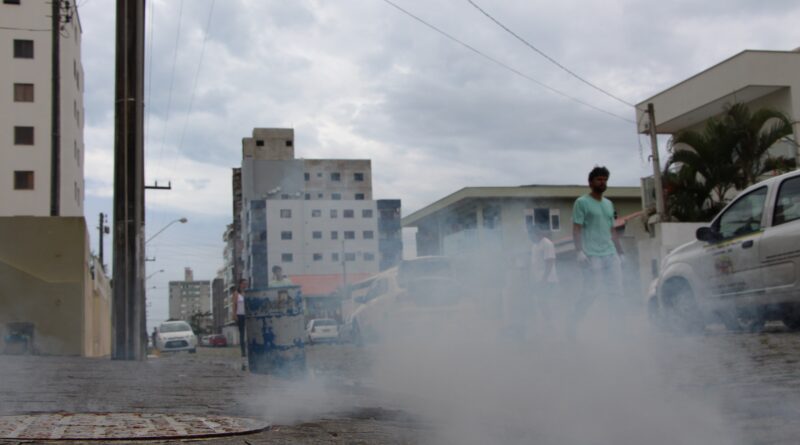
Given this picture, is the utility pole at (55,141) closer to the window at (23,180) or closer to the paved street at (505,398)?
the paved street at (505,398)

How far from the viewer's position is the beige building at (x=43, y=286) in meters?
14.7

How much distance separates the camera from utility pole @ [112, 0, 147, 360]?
41.1 feet

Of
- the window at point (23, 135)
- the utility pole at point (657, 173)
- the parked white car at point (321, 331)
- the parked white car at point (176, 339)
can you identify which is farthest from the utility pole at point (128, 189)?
the window at point (23, 135)

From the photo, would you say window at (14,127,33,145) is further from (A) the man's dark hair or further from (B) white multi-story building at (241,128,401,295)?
(A) the man's dark hair

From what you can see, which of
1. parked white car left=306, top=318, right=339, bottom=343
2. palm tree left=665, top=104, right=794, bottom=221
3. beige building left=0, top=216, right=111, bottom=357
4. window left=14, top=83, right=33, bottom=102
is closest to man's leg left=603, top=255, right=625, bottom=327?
beige building left=0, top=216, right=111, bottom=357

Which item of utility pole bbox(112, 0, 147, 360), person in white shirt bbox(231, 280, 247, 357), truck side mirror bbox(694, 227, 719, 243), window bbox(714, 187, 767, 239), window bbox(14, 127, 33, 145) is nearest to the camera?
window bbox(714, 187, 767, 239)

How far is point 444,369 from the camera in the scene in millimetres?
8031

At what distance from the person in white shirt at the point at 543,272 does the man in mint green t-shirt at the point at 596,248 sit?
5.99 ft

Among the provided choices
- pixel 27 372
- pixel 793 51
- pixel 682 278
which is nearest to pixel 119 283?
pixel 27 372

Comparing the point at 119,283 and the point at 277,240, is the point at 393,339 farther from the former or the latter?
the point at 119,283

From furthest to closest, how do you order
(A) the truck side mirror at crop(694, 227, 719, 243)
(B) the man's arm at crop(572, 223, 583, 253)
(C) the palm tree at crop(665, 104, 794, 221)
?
1. (C) the palm tree at crop(665, 104, 794, 221)
2. (A) the truck side mirror at crop(694, 227, 719, 243)
3. (B) the man's arm at crop(572, 223, 583, 253)

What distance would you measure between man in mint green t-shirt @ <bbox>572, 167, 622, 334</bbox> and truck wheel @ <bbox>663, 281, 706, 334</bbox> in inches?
65.2

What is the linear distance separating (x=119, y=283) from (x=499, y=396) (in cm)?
838

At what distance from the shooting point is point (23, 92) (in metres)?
48.0
